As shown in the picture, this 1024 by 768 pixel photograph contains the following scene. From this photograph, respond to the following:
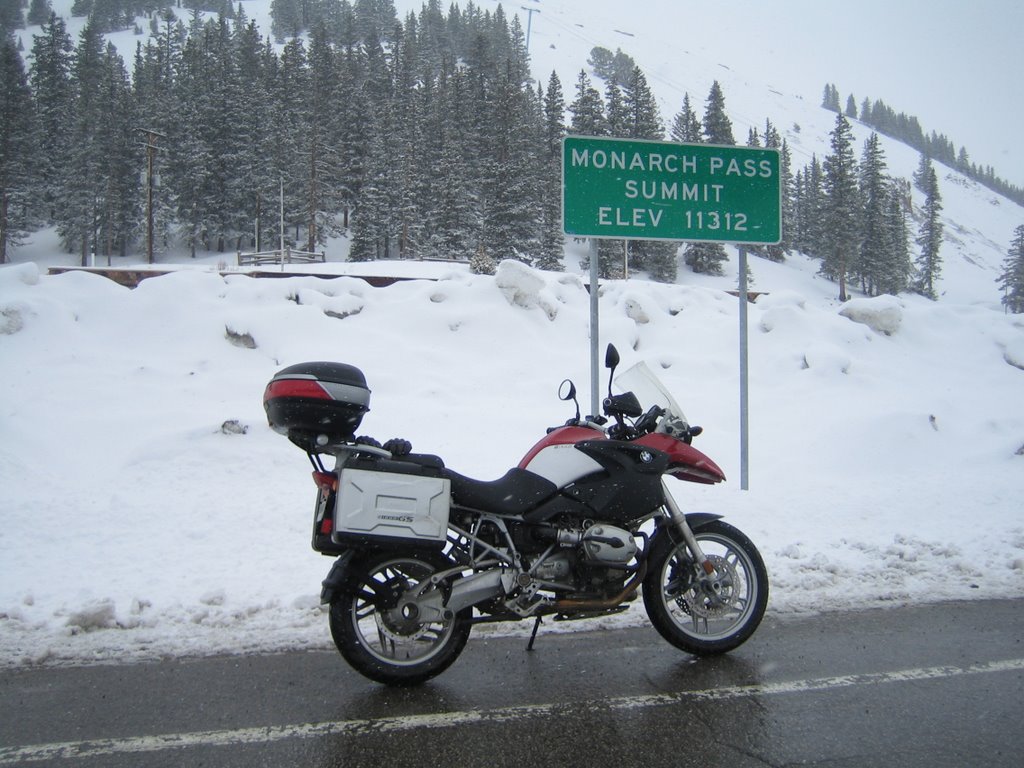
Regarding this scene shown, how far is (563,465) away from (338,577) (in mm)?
1222

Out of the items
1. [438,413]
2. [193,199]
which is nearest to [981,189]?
[193,199]

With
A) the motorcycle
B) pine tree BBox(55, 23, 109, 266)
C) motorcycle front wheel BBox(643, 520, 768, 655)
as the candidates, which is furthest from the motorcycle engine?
pine tree BBox(55, 23, 109, 266)

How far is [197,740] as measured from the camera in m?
2.78

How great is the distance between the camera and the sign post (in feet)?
22.6

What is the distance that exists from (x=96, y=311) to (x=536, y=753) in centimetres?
1398

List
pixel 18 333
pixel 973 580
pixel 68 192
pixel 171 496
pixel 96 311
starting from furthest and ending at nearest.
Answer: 1. pixel 68 192
2. pixel 96 311
3. pixel 18 333
4. pixel 171 496
5. pixel 973 580

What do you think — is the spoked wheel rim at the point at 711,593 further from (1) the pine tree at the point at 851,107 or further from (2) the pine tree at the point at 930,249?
(1) the pine tree at the point at 851,107

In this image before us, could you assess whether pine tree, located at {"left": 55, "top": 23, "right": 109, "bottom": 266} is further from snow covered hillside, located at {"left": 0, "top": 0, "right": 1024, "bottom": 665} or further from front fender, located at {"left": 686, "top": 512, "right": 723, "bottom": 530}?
front fender, located at {"left": 686, "top": 512, "right": 723, "bottom": 530}

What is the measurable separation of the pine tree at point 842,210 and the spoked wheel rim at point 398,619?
5756 centimetres

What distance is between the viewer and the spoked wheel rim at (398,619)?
320 cm

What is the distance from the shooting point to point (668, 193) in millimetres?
7160

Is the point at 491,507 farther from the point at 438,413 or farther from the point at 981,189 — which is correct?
the point at 981,189

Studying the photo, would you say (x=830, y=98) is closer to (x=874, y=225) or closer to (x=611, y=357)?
(x=874, y=225)

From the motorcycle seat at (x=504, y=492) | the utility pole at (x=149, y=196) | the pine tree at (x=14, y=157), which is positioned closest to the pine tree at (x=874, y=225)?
the utility pole at (x=149, y=196)
